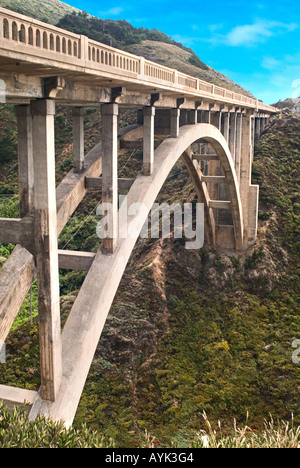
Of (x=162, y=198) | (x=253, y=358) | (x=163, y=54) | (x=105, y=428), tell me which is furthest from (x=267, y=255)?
(x=163, y=54)

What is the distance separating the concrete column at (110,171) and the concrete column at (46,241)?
2745mm

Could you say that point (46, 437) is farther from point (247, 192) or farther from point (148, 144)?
point (247, 192)

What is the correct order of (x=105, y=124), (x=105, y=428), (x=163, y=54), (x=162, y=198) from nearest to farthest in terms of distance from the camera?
(x=105, y=124) → (x=105, y=428) → (x=162, y=198) → (x=163, y=54)

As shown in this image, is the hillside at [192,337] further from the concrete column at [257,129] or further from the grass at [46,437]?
the grass at [46,437]

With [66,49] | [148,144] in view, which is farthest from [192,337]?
[66,49]

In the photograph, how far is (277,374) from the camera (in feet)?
76.4

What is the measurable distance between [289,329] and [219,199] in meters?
10.7

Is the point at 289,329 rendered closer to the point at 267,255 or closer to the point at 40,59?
the point at 267,255

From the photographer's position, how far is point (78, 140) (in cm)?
1313

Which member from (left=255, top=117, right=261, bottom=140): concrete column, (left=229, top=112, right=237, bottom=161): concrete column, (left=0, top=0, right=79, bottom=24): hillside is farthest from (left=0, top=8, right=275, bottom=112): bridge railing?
(left=0, top=0, right=79, bottom=24): hillside

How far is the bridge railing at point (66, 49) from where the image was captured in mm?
7055

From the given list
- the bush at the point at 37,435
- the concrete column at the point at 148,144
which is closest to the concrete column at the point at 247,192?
the concrete column at the point at 148,144

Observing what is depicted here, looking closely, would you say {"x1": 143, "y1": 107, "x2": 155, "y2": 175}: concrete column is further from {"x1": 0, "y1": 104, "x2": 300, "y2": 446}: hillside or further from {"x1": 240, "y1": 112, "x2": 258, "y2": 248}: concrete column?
{"x1": 240, "y1": 112, "x2": 258, "y2": 248}: concrete column

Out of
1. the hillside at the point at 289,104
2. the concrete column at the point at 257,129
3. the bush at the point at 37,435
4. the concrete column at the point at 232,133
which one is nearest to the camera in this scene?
the bush at the point at 37,435
